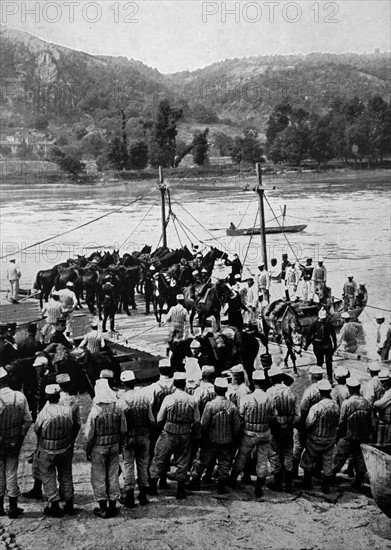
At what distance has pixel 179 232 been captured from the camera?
15.5 meters

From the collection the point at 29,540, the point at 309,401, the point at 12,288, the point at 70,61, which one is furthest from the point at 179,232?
the point at 29,540

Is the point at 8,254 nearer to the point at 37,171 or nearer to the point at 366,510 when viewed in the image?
the point at 37,171

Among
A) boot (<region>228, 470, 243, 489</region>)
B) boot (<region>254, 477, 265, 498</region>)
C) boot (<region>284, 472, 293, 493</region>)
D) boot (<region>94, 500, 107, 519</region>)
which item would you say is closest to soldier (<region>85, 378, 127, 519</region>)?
boot (<region>94, 500, 107, 519</region>)

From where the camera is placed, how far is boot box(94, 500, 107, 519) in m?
5.33

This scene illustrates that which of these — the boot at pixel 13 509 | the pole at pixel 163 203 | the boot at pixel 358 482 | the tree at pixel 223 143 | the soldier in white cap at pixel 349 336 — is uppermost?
the tree at pixel 223 143

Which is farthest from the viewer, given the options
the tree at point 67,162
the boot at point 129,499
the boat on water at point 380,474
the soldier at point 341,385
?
the tree at point 67,162

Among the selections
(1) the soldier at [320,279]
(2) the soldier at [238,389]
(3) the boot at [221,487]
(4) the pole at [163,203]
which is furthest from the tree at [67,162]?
(3) the boot at [221,487]

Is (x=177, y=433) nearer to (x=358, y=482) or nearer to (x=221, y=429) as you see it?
(x=221, y=429)

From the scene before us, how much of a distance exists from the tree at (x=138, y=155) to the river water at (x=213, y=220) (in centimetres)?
58

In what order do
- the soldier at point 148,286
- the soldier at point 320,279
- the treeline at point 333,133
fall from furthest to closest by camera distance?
the soldier at point 320,279, the soldier at point 148,286, the treeline at point 333,133

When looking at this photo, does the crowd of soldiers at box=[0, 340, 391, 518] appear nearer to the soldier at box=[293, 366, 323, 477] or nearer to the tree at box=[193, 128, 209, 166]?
the soldier at box=[293, 366, 323, 477]

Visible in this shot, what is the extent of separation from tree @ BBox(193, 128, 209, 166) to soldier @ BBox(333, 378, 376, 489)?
25.2ft

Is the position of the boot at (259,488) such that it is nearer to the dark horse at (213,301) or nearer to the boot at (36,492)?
the boot at (36,492)

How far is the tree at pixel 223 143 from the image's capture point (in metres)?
12.9
